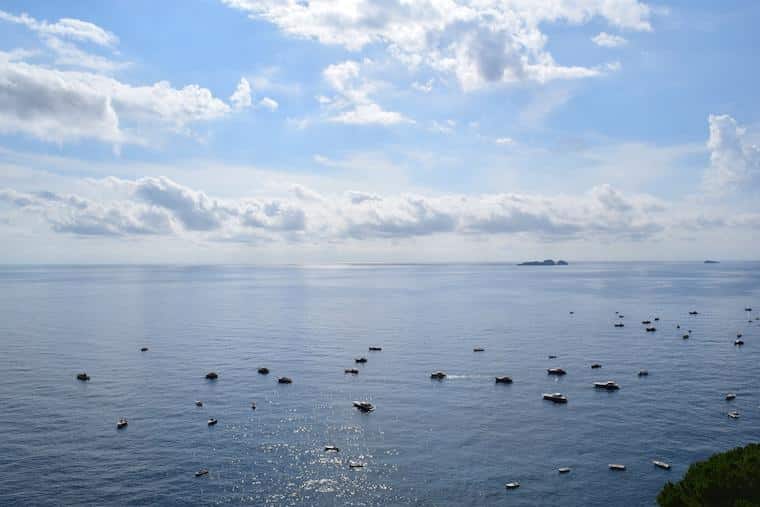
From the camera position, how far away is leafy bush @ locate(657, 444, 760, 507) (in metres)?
39.3

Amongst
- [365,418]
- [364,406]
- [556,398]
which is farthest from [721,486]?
[364,406]

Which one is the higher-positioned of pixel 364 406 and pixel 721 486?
pixel 721 486

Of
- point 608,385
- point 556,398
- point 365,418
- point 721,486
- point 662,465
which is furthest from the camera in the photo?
Result: point 608,385

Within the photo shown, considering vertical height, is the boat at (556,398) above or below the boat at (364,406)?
above

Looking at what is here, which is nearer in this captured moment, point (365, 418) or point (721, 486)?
point (721, 486)

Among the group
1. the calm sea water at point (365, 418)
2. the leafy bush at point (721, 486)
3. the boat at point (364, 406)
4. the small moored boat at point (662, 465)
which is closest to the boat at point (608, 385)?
the calm sea water at point (365, 418)

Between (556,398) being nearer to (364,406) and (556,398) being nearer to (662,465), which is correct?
(662,465)

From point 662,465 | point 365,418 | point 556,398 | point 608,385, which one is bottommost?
point 365,418

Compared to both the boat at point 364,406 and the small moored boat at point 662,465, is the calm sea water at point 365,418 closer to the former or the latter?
the small moored boat at point 662,465

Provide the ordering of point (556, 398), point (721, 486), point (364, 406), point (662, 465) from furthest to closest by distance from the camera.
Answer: point (556, 398)
point (364, 406)
point (662, 465)
point (721, 486)

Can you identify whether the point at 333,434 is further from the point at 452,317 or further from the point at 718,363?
the point at 452,317

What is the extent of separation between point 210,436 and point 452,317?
123951 millimetres

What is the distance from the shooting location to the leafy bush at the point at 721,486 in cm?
3934

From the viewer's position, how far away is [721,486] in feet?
131
